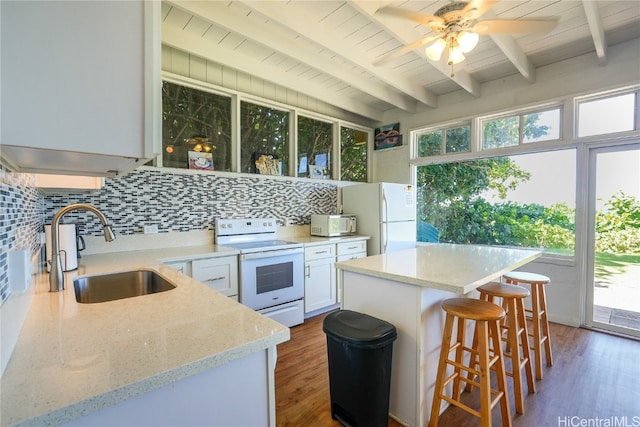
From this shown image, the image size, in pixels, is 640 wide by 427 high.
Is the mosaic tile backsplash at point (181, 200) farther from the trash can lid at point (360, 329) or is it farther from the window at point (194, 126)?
the trash can lid at point (360, 329)

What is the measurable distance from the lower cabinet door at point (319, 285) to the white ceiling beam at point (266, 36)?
218 centimetres

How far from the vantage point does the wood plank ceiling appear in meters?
2.32

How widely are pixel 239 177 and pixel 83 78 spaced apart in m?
2.73

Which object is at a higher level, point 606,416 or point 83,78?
point 83,78

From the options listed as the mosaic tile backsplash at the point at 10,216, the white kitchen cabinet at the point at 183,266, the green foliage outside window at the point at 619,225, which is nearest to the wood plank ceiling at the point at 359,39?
the green foliage outside window at the point at 619,225

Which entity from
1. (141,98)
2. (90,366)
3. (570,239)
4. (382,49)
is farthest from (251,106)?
(570,239)

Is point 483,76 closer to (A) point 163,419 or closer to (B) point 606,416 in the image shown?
(B) point 606,416

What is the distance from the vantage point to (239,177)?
345cm

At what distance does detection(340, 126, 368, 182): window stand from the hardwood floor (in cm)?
279

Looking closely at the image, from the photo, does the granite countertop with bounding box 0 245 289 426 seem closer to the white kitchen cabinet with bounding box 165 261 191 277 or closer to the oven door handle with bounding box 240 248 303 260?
the white kitchen cabinet with bounding box 165 261 191 277

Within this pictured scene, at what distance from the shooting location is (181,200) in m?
3.03

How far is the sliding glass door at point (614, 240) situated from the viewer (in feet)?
9.61

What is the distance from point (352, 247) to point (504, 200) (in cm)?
204

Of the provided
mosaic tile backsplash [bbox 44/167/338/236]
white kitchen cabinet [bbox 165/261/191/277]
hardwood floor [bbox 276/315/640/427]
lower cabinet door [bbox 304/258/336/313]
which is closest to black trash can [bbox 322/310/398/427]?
hardwood floor [bbox 276/315/640/427]
